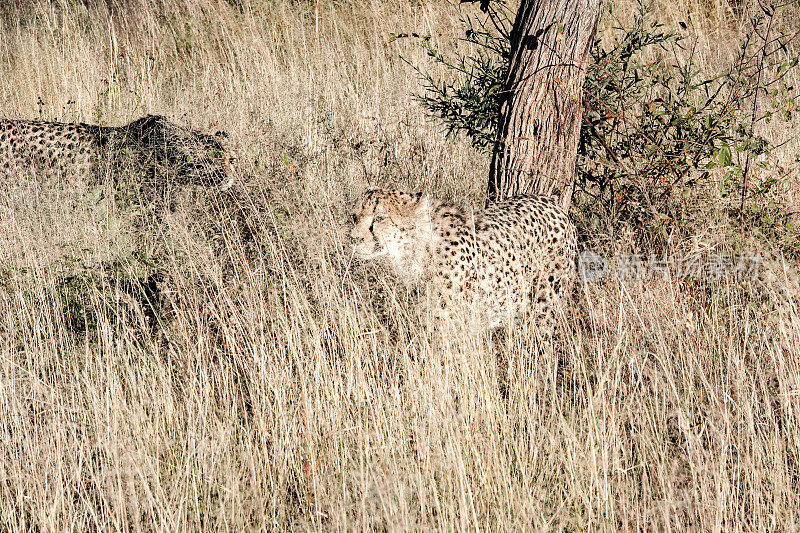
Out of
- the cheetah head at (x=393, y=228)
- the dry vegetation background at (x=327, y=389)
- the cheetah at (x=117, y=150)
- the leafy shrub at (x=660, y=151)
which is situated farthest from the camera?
the cheetah at (x=117, y=150)

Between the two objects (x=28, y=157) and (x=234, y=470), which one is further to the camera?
(x=28, y=157)

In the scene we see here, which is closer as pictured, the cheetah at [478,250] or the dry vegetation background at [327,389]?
the dry vegetation background at [327,389]

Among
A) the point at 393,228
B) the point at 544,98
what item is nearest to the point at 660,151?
the point at 544,98

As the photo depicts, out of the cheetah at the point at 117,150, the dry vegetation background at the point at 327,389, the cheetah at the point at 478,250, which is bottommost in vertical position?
the dry vegetation background at the point at 327,389

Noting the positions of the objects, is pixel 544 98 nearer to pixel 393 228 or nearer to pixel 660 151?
pixel 660 151

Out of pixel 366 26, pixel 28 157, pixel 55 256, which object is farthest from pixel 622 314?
pixel 366 26

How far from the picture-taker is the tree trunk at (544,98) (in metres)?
4.02

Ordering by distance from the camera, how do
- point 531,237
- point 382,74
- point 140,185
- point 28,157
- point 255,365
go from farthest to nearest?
point 382,74 < point 28,157 < point 140,185 < point 531,237 < point 255,365

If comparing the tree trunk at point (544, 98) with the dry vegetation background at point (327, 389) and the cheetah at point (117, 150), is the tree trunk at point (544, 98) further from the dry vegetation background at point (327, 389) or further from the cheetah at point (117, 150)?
the cheetah at point (117, 150)

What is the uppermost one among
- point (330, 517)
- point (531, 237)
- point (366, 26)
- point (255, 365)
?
point (366, 26)

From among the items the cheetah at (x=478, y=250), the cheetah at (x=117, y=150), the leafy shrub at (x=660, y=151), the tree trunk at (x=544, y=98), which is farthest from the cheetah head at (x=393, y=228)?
the cheetah at (x=117, y=150)

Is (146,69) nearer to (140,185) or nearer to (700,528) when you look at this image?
(140,185)

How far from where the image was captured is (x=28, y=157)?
5449mm

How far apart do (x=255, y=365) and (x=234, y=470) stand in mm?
569
